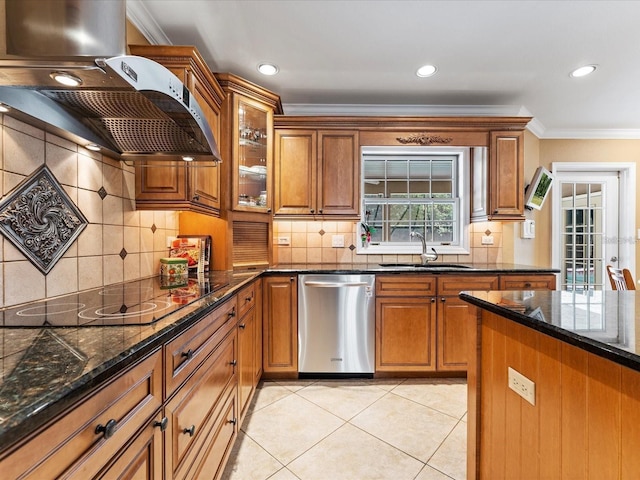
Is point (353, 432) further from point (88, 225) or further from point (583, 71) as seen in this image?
point (583, 71)

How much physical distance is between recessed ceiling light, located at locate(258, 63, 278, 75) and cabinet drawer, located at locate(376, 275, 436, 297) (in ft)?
6.18

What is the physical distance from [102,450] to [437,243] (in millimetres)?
3103

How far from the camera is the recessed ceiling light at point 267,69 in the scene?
7.77ft

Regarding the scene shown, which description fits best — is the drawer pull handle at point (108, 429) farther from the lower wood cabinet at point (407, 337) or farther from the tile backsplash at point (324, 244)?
the tile backsplash at point (324, 244)

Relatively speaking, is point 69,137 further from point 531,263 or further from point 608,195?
point 608,195

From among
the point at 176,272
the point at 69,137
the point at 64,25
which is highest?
the point at 64,25

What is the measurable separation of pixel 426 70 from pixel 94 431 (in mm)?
2852

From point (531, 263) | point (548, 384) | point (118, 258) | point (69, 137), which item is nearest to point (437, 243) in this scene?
point (531, 263)

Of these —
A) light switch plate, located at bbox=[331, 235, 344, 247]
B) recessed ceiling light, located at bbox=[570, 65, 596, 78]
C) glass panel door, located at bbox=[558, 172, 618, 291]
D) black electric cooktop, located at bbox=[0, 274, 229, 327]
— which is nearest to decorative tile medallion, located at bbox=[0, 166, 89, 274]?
black electric cooktop, located at bbox=[0, 274, 229, 327]

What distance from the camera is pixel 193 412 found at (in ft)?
3.48

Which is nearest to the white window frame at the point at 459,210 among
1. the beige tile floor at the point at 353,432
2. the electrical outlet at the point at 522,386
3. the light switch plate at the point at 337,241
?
the light switch plate at the point at 337,241

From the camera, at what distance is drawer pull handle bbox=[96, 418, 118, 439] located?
601mm

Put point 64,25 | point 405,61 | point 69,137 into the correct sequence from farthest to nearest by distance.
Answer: point 405,61 < point 69,137 < point 64,25

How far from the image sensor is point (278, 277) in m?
2.40
